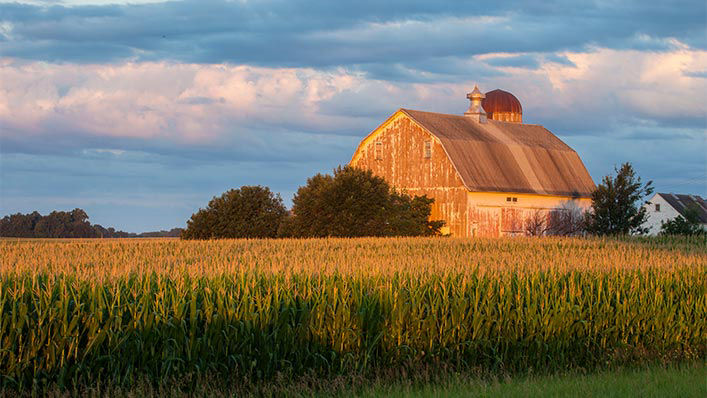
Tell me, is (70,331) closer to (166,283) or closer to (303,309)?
(166,283)

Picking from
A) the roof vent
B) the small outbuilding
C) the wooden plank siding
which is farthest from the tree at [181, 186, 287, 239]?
the small outbuilding

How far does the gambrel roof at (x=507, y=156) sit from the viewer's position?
205ft

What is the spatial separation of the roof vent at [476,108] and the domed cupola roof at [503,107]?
13.0 metres

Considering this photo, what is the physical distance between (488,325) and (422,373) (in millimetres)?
1718

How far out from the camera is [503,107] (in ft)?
284

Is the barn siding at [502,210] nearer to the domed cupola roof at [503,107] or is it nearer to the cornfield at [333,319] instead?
the domed cupola roof at [503,107]

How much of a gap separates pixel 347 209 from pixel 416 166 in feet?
33.1

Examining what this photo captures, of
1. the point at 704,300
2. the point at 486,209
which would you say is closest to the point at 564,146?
the point at 486,209

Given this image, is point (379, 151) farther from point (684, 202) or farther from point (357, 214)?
point (684, 202)

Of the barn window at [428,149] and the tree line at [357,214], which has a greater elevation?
the barn window at [428,149]

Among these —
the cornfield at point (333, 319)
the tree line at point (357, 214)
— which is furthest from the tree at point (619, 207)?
the cornfield at point (333, 319)

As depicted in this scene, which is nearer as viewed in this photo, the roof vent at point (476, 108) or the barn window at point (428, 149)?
the barn window at point (428, 149)

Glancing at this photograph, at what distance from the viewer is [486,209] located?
61500 mm

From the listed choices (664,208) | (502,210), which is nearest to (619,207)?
(502,210)
